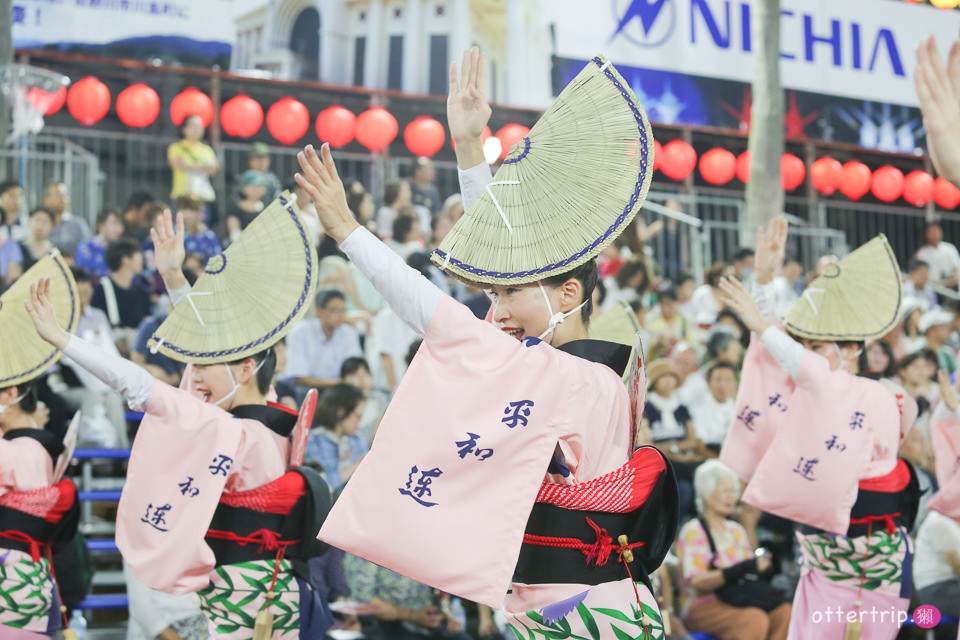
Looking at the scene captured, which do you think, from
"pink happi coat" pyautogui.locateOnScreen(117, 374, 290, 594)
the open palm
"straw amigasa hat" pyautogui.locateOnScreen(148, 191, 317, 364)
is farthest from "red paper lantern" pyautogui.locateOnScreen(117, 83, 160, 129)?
the open palm

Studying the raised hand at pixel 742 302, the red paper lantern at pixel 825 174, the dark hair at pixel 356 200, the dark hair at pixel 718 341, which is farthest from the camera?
the red paper lantern at pixel 825 174

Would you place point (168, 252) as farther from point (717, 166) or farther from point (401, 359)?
point (717, 166)

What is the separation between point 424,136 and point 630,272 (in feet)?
11.2

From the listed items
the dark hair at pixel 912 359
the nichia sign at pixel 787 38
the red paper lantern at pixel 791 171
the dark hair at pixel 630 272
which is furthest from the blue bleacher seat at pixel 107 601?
the red paper lantern at pixel 791 171

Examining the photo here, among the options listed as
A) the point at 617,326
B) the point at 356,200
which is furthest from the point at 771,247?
the point at 356,200

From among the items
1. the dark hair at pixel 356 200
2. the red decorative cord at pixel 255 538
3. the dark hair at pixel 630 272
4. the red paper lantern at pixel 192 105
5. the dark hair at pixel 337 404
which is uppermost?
the red paper lantern at pixel 192 105

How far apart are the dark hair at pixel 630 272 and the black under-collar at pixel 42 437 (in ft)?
17.8

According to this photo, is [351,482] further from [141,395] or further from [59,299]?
[59,299]

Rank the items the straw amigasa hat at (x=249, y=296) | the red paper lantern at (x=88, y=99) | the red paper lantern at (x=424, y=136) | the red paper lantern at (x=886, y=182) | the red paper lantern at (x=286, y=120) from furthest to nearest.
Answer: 1. the red paper lantern at (x=886, y=182)
2. the red paper lantern at (x=424, y=136)
3. the red paper lantern at (x=286, y=120)
4. the red paper lantern at (x=88, y=99)
5. the straw amigasa hat at (x=249, y=296)

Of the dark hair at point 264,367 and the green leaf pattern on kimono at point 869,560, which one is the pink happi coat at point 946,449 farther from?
the dark hair at point 264,367

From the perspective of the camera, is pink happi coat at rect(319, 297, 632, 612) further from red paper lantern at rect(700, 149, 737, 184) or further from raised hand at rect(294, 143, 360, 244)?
red paper lantern at rect(700, 149, 737, 184)

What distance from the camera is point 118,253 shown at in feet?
23.6

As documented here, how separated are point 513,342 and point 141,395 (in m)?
1.70

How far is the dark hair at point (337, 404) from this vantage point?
20.1 ft
